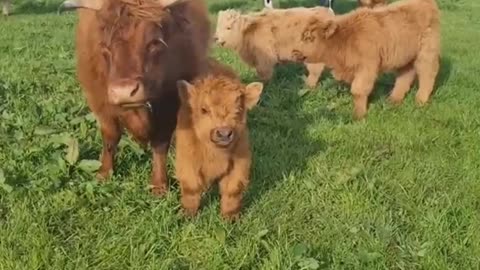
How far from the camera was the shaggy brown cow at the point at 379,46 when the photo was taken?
926cm

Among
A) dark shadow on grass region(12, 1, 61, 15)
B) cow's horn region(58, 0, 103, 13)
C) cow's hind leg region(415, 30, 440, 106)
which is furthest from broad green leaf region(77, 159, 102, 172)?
dark shadow on grass region(12, 1, 61, 15)

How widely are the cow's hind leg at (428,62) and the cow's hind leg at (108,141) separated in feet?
16.1

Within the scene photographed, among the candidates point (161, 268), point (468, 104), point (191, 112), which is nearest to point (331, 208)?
point (191, 112)

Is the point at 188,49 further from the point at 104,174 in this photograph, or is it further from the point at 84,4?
the point at 104,174

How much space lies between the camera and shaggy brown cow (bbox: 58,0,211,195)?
191 inches

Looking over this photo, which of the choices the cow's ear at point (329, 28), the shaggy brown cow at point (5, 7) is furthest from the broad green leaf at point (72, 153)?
the shaggy brown cow at point (5, 7)

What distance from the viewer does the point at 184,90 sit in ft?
17.6

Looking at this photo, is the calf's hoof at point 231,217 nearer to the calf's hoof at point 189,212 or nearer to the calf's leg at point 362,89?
the calf's hoof at point 189,212

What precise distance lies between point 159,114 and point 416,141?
2.79 metres

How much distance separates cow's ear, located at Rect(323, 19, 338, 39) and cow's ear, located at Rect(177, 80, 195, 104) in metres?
4.25

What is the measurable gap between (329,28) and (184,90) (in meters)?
4.35

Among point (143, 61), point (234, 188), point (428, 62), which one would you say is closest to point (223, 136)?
point (234, 188)

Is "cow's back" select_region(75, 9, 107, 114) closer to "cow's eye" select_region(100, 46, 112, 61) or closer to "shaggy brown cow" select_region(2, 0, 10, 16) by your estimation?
"cow's eye" select_region(100, 46, 112, 61)

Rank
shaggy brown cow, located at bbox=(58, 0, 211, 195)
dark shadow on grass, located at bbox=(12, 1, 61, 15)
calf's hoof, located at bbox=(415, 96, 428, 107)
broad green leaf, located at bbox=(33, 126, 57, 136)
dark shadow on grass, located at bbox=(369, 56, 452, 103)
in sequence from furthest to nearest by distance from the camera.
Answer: dark shadow on grass, located at bbox=(12, 1, 61, 15) < dark shadow on grass, located at bbox=(369, 56, 452, 103) < calf's hoof, located at bbox=(415, 96, 428, 107) < broad green leaf, located at bbox=(33, 126, 57, 136) < shaggy brown cow, located at bbox=(58, 0, 211, 195)
